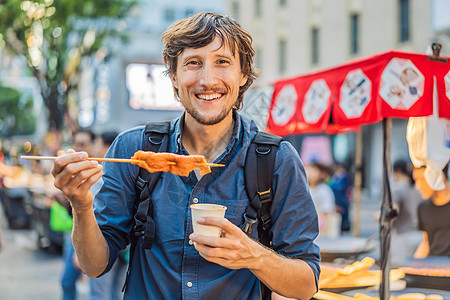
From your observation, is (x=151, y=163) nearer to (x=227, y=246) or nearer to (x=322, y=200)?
(x=227, y=246)

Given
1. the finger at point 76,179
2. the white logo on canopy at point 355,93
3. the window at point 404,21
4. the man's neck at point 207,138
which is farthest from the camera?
the window at point 404,21

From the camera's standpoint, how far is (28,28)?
14.9 metres

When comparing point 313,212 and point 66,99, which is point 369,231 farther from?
point 313,212

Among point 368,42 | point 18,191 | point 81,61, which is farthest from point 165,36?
point 368,42

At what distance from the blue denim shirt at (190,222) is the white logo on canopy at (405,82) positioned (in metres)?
2.09

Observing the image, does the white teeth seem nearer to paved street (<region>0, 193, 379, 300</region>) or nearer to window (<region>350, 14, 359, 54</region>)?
paved street (<region>0, 193, 379, 300</region>)

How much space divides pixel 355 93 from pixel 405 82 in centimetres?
57

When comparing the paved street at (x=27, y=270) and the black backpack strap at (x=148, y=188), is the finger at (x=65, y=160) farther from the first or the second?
the paved street at (x=27, y=270)

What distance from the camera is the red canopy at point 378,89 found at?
12.5 ft

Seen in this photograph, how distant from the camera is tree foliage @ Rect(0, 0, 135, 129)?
14.4m

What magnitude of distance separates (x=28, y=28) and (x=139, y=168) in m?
14.6

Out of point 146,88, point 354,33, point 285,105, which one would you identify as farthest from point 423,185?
point 146,88

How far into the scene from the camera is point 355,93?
432 centimetres

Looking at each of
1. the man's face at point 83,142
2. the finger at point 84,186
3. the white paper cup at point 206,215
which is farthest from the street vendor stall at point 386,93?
the man's face at point 83,142
